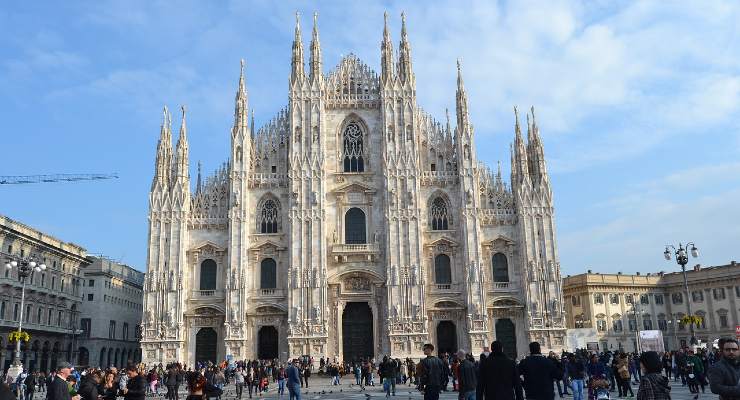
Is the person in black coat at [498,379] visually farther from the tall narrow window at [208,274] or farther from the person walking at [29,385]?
the tall narrow window at [208,274]

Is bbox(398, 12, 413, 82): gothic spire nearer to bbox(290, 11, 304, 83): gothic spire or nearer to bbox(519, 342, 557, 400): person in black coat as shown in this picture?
bbox(290, 11, 304, 83): gothic spire

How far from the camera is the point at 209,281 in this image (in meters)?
43.7

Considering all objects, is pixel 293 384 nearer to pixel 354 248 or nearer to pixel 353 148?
pixel 354 248

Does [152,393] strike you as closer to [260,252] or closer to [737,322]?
[260,252]

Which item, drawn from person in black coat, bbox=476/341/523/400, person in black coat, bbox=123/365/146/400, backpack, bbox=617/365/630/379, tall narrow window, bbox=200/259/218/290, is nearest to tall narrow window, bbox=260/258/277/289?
tall narrow window, bbox=200/259/218/290

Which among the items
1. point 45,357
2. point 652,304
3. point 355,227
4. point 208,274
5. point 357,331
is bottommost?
point 45,357

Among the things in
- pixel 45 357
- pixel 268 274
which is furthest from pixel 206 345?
pixel 45 357

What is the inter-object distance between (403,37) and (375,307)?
1904 cm

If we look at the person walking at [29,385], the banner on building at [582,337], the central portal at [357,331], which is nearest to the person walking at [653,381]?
the person walking at [29,385]

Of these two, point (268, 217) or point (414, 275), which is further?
point (268, 217)

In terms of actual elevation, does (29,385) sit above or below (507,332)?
below

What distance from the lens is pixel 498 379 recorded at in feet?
30.4

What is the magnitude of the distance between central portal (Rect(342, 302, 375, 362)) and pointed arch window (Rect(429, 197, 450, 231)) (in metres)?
7.07

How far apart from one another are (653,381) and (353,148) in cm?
3984
